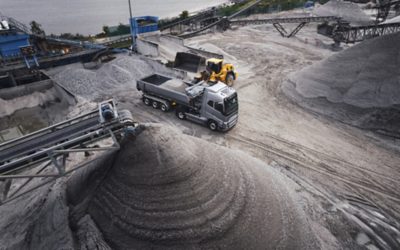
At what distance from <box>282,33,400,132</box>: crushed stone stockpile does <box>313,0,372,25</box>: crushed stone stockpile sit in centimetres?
2219

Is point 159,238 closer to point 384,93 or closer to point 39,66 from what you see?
point 384,93

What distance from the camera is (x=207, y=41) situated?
29.9 metres

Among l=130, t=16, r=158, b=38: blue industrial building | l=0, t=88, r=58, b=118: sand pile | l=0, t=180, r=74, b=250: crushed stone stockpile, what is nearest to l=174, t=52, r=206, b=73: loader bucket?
l=130, t=16, r=158, b=38: blue industrial building

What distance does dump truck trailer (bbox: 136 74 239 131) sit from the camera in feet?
40.2

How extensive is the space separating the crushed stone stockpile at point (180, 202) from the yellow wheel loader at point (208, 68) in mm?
7857

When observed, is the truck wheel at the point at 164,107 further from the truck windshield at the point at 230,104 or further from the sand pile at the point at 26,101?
the sand pile at the point at 26,101

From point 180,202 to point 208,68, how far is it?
1214 cm

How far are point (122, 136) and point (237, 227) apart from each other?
438 centimetres

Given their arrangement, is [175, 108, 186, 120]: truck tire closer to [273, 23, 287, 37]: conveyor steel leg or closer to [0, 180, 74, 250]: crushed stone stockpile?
[0, 180, 74, 250]: crushed stone stockpile

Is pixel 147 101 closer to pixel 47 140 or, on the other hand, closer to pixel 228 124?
pixel 228 124

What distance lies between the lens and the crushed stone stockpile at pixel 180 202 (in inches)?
264

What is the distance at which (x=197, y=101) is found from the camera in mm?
13219

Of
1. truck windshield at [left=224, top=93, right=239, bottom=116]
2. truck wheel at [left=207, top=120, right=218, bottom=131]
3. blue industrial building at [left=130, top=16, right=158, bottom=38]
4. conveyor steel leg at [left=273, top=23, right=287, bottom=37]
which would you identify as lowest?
truck wheel at [left=207, top=120, right=218, bottom=131]

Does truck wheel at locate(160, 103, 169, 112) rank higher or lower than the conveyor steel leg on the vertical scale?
lower
